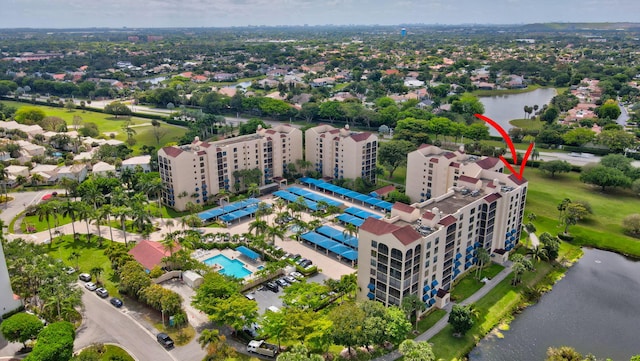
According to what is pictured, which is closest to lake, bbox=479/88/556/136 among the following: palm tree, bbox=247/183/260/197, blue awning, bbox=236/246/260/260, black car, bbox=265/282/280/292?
palm tree, bbox=247/183/260/197

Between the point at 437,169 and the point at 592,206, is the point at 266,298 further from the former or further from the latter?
the point at 592,206

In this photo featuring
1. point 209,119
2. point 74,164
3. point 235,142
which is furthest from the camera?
point 209,119

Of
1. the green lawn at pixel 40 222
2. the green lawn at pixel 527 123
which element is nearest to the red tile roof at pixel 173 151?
the green lawn at pixel 40 222

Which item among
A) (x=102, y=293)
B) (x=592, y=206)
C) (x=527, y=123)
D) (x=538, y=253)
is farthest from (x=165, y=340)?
(x=527, y=123)

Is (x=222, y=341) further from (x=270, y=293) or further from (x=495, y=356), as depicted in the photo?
(x=495, y=356)

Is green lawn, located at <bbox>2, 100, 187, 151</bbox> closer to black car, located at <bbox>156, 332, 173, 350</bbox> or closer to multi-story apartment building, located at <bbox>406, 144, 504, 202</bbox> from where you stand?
multi-story apartment building, located at <bbox>406, 144, 504, 202</bbox>

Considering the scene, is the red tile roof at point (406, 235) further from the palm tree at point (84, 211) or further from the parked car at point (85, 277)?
the palm tree at point (84, 211)

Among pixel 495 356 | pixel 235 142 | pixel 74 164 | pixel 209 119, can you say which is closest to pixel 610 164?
pixel 495 356
